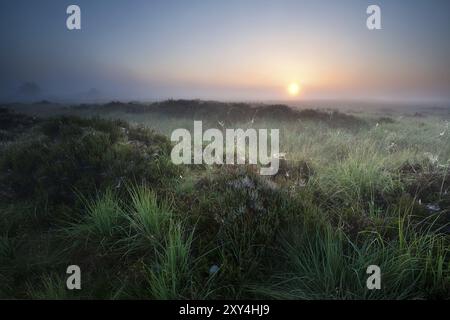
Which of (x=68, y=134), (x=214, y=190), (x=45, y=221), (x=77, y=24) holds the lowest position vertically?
(x=45, y=221)

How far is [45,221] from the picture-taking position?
203 inches

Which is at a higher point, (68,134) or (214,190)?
(68,134)

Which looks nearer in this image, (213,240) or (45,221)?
(213,240)

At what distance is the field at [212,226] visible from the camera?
11.6ft

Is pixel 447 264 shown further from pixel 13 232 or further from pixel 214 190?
pixel 13 232

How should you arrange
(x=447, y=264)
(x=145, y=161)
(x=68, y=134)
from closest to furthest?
(x=447, y=264), (x=145, y=161), (x=68, y=134)

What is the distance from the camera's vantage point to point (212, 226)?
4.22m

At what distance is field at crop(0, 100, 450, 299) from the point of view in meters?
3.54
